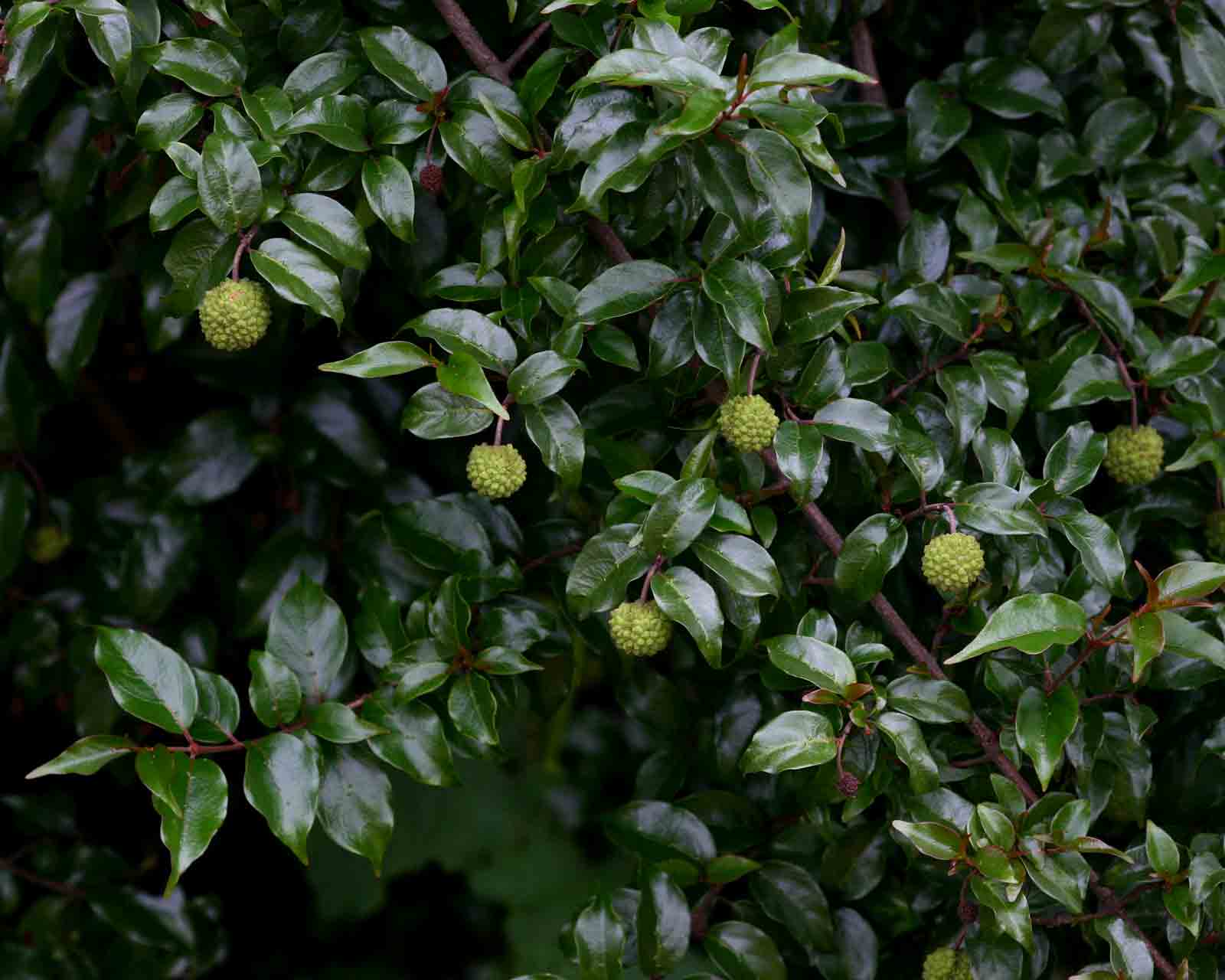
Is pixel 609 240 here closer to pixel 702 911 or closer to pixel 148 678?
pixel 148 678

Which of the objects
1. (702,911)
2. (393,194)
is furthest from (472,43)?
(702,911)

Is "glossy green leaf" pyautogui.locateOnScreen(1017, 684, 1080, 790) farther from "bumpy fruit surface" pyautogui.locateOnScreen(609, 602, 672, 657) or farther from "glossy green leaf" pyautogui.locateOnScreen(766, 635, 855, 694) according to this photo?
"bumpy fruit surface" pyautogui.locateOnScreen(609, 602, 672, 657)

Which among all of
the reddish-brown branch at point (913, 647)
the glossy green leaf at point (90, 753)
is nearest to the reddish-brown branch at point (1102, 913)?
the reddish-brown branch at point (913, 647)

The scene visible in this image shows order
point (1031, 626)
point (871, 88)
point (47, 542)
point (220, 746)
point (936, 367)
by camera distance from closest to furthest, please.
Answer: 1. point (1031, 626)
2. point (220, 746)
3. point (936, 367)
4. point (871, 88)
5. point (47, 542)

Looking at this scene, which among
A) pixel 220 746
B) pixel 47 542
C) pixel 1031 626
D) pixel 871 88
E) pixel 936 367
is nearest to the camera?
pixel 1031 626

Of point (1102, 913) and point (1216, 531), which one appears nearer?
point (1102, 913)

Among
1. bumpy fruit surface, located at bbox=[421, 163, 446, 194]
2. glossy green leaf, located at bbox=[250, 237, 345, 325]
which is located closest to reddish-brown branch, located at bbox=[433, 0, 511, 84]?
bumpy fruit surface, located at bbox=[421, 163, 446, 194]

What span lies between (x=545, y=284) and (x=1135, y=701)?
721 millimetres

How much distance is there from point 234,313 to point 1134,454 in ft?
3.08

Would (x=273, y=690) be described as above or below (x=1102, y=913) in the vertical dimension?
above

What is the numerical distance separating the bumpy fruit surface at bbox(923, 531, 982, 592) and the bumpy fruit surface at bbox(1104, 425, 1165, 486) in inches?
11.8

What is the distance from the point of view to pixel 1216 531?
1.33 meters

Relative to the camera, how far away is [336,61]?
3.92 feet

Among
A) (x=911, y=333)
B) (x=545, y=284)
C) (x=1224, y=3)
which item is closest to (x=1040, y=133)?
(x=1224, y=3)
